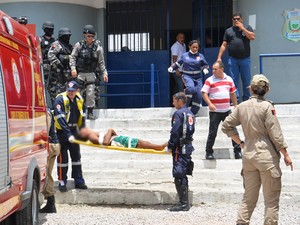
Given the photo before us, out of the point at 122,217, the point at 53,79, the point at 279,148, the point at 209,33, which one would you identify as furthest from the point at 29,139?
the point at 209,33

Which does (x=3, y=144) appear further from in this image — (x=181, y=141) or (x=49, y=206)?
(x=181, y=141)

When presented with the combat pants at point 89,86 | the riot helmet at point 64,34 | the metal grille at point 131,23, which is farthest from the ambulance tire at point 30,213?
the metal grille at point 131,23

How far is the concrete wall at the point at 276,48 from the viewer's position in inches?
487

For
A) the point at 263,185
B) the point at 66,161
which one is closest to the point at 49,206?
the point at 66,161

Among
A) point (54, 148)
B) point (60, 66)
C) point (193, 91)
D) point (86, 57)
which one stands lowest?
point (54, 148)

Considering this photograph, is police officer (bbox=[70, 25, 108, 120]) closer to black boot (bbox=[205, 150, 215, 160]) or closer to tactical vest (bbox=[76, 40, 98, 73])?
tactical vest (bbox=[76, 40, 98, 73])

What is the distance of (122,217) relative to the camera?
7.70m

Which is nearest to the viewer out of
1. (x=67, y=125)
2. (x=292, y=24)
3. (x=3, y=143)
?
(x=3, y=143)

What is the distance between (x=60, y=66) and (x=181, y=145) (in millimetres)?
4131

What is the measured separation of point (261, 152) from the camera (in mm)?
6145

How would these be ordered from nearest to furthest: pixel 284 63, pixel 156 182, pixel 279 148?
pixel 279 148
pixel 156 182
pixel 284 63

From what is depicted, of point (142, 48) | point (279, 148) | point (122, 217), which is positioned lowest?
point (122, 217)

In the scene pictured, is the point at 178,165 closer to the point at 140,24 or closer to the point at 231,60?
the point at 231,60

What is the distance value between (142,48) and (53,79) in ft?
13.3
